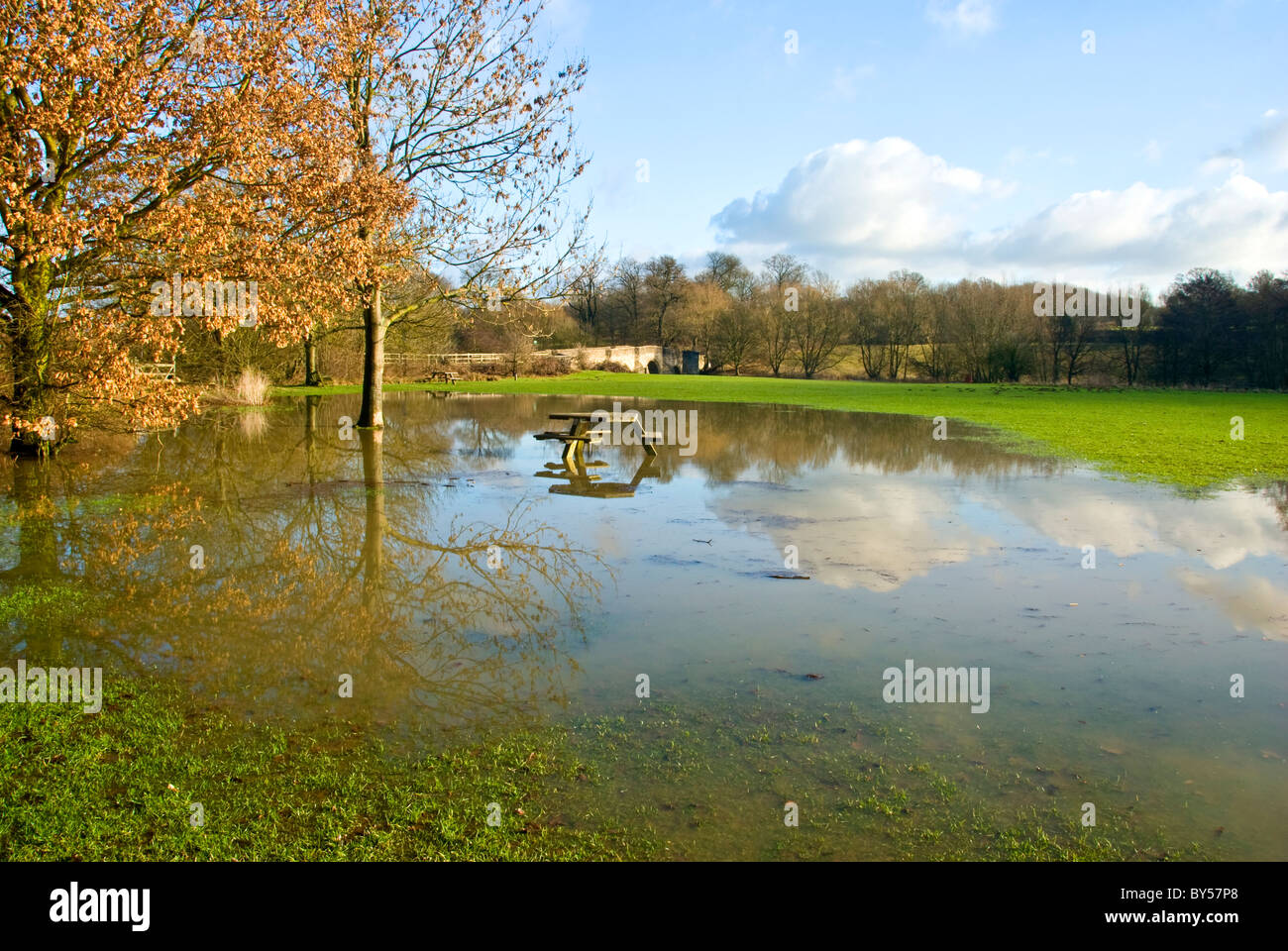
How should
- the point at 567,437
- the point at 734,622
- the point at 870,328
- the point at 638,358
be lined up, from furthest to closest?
1. the point at 638,358
2. the point at 870,328
3. the point at 567,437
4. the point at 734,622

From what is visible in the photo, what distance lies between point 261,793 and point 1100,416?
1227 inches

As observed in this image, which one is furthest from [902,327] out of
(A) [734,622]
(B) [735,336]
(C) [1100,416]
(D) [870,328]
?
(A) [734,622]

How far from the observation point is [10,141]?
41.7 ft

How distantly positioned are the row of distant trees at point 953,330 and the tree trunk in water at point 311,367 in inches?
587

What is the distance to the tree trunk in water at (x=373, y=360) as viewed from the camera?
20.2m

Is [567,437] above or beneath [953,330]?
beneath

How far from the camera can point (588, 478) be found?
14992mm

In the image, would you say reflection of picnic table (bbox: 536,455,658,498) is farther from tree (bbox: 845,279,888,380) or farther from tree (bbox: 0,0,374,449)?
tree (bbox: 845,279,888,380)

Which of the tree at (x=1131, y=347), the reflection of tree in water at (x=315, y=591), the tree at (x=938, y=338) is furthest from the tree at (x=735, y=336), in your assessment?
the reflection of tree in water at (x=315, y=591)

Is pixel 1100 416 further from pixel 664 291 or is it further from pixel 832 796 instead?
pixel 664 291

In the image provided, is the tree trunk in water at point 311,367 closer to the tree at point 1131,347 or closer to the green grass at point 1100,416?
the green grass at point 1100,416

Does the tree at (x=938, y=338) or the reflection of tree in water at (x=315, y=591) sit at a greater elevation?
the tree at (x=938, y=338)
